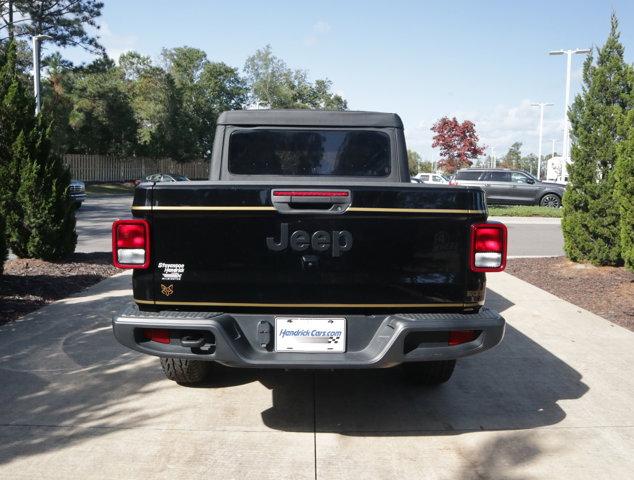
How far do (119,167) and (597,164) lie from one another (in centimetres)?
4349

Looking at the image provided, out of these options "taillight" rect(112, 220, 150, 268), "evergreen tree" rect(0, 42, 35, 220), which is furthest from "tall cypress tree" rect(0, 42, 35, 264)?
"taillight" rect(112, 220, 150, 268)

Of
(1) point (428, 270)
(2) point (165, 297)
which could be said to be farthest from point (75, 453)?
(1) point (428, 270)

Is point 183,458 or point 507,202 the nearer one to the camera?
point 183,458

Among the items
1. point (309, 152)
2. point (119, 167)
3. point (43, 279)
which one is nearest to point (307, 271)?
point (309, 152)

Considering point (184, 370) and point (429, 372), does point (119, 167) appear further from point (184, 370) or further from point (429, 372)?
point (429, 372)

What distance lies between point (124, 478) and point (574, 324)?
5.28 m

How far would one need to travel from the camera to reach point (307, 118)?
17.6ft

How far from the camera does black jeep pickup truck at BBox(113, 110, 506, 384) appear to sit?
3.48 metres

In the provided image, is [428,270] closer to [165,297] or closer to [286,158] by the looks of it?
[165,297]

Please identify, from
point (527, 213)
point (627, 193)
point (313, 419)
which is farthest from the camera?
point (527, 213)

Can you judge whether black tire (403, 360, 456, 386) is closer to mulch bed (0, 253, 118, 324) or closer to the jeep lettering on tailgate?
the jeep lettering on tailgate

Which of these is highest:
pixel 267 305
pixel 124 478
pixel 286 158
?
pixel 286 158

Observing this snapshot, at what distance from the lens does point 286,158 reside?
5238 mm

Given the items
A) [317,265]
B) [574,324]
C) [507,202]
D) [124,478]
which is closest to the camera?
[124,478]
